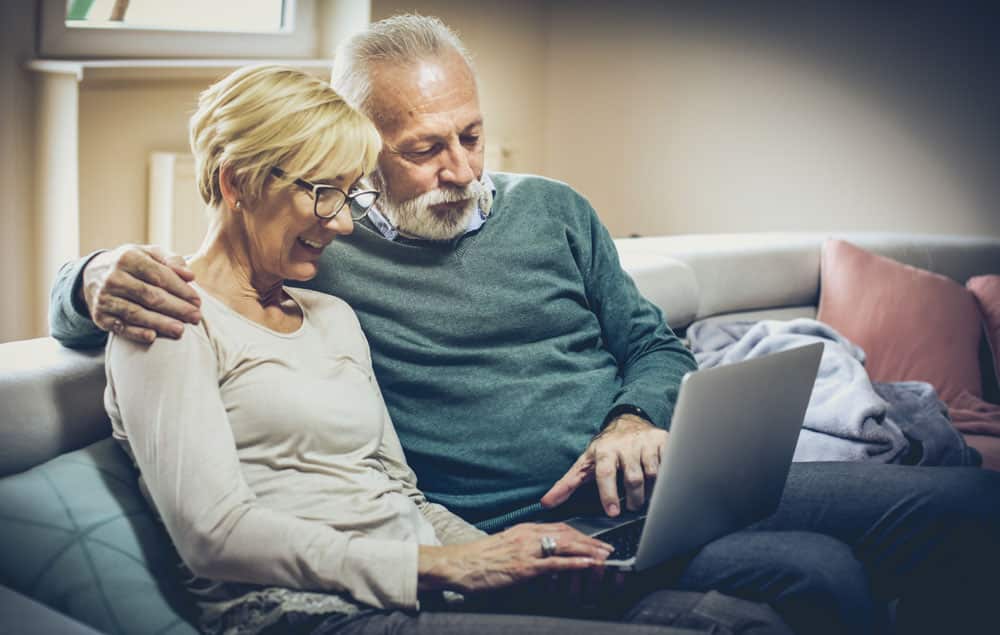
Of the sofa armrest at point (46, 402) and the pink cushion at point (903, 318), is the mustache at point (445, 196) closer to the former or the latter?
the sofa armrest at point (46, 402)

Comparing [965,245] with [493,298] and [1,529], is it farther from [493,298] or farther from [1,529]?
[1,529]

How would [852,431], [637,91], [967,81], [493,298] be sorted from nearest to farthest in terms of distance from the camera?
[493,298], [852,431], [967,81], [637,91]

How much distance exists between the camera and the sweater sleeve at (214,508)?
3.31ft

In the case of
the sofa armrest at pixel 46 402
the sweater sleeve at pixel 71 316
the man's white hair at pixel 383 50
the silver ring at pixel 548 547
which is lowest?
the silver ring at pixel 548 547

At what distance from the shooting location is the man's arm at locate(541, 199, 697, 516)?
1.32 meters

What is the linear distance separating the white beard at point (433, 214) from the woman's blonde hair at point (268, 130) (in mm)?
290

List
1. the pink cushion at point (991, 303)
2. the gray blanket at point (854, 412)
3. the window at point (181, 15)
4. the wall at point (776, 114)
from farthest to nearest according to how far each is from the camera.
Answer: the wall at point (776, 114) → the window at point (181, 15) → the pink cushion at point (991, 303) → the gray blanket at point (854, 412)

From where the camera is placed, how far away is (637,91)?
407 centimetres

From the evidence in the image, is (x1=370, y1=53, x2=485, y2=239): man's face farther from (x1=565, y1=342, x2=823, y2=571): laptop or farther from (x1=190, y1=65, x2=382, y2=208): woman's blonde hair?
(x1=565, y1=342, x2=823, y2=571): laptop

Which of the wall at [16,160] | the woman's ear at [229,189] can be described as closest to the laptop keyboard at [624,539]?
the woman's ear at [229,189]

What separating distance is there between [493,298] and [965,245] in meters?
2.03

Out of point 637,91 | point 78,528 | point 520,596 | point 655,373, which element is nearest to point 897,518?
point 655,373

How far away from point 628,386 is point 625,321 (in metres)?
0.16

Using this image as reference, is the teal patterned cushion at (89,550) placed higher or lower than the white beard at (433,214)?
lower
